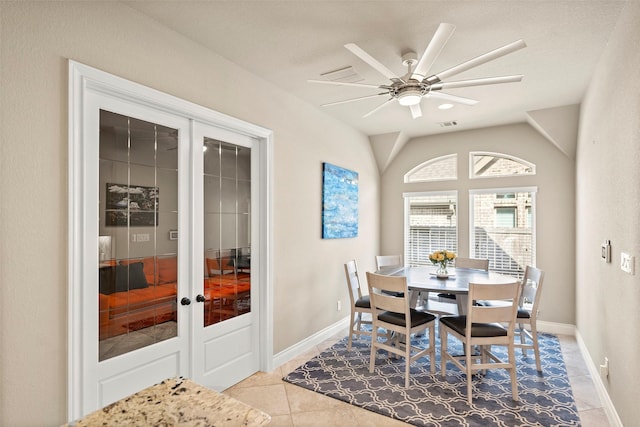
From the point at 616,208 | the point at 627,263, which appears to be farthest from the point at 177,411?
the point at 616,208

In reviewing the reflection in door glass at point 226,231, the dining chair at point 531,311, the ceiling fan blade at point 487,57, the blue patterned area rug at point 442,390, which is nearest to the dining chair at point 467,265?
the dining chair at point 531,311

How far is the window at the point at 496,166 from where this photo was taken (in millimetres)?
4656

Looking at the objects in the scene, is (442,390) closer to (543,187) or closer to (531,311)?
(531,311)

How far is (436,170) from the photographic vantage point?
209 inches

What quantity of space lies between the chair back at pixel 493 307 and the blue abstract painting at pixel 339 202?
1863 millimetres

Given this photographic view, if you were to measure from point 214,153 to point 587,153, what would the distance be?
3.66 metres

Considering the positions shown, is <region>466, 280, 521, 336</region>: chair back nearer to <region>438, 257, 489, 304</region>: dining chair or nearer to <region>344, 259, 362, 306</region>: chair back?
<region>344, 259, 362, 306</region>: chair back

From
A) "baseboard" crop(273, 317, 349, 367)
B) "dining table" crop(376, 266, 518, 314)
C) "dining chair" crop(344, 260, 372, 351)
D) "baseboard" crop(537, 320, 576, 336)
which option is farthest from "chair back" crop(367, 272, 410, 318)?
"baseboard" crop(537, 320, 576, 336)

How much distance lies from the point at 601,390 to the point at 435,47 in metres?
2.94

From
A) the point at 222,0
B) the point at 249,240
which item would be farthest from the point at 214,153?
the point at 222,0

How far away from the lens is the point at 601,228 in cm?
274

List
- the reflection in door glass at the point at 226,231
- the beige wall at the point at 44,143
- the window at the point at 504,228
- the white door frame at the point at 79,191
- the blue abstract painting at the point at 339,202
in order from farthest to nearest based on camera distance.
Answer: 1. the window at the point at 504,228
2. the blue abstract painting at the point at 339,202
3. the reflection in door glass at the point at 226,231
4. the white door frame at the point at 79,191
5. the beige wall at the point at 44,143

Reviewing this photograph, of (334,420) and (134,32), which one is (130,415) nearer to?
(334,420)

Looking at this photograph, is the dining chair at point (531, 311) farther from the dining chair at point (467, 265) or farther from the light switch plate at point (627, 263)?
the light switch plate at point (627, 263)
